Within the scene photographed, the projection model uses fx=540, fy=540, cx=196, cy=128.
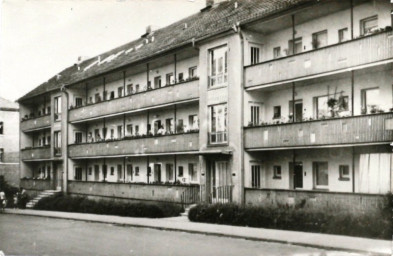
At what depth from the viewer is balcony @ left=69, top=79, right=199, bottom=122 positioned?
1202 inches

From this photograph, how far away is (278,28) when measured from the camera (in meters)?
26.2

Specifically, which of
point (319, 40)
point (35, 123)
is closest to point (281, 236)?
point (319, 40)

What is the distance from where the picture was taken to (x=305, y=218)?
19750 mm

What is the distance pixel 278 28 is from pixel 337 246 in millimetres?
13813

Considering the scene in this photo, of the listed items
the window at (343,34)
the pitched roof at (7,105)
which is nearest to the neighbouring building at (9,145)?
the pitched roof at (7,105)

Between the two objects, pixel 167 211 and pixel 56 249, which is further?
pixel 167 211

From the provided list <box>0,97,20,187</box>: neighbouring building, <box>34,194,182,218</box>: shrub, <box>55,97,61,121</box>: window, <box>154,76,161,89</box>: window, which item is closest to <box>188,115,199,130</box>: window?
<box>154,76,161,89</box>: window

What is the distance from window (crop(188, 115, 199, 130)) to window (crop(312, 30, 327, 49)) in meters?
9.93

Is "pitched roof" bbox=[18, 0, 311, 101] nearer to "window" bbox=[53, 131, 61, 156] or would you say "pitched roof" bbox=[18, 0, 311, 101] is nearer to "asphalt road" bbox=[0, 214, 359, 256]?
"window" bbox=[53, 131, 61, 156]

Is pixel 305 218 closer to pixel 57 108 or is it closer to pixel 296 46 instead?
pixel 296 46

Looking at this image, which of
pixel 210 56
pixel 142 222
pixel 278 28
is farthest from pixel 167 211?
pixel 278 28

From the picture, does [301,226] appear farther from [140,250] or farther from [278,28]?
[278,28]

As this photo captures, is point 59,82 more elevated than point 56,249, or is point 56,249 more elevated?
point 59,82

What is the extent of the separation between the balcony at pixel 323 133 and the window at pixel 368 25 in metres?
3.94
